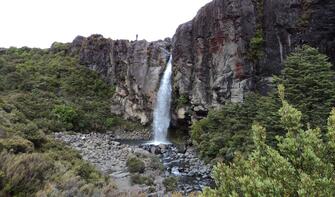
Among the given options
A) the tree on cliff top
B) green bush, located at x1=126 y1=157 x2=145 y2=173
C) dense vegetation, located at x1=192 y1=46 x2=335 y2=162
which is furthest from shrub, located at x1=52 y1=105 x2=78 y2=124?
the tree on cliff top

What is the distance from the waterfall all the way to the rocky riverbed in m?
6.93

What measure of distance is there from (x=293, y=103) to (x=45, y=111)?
3268 cm

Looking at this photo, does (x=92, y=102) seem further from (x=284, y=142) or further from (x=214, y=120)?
(x=284, y=142)

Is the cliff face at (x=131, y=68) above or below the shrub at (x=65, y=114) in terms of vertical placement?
above

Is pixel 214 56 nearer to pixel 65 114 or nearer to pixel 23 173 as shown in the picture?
pixel 65 114

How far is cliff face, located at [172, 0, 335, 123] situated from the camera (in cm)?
2531

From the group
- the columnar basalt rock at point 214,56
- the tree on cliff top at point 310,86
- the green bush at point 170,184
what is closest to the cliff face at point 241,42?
the columnar basalt rock at point 214,56

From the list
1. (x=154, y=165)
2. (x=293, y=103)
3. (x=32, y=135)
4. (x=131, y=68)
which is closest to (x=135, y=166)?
(x=154, y=165)

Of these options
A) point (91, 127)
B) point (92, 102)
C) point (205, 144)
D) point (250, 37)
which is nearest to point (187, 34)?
point (250, 37)

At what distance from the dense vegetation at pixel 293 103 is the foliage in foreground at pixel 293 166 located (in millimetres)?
9942

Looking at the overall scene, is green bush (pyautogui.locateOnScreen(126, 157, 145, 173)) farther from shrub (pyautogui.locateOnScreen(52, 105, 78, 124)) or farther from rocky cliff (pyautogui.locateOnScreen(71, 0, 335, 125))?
shrub (pyautogui.locateOnScreen(52, 105, 78, 124))

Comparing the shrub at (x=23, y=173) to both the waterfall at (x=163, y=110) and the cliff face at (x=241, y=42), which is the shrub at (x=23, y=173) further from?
the waterfall at (x=163, y=110)

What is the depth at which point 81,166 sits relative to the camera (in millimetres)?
12922

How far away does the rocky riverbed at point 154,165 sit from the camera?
55.7 feet
